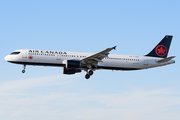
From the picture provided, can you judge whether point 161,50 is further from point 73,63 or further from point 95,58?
point 73,63

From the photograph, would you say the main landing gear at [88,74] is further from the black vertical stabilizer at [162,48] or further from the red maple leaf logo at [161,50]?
the red maple leaf logo at [161,50]

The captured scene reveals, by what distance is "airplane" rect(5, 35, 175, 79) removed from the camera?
4900 cm

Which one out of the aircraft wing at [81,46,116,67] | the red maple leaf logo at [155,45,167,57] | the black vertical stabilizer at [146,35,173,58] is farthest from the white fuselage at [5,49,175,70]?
the red maple leaf logo at [155,45,167,57]

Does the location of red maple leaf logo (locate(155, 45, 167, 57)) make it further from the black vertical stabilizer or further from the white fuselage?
the white fuselage

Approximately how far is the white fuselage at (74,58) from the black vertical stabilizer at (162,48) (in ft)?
4.90

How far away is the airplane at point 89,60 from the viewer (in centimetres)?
4900

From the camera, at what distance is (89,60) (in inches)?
1978

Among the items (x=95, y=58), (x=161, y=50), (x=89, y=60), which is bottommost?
(x=89, y=60)

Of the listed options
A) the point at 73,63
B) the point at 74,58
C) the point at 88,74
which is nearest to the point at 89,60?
the point at 74,58

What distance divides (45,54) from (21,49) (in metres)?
4.11

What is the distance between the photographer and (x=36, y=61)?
49.0m

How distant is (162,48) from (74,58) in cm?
1750

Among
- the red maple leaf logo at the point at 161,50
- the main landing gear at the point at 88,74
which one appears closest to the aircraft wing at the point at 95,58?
the main landing gear at the point at 88,74

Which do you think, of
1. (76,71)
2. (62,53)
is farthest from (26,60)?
(76,71)
